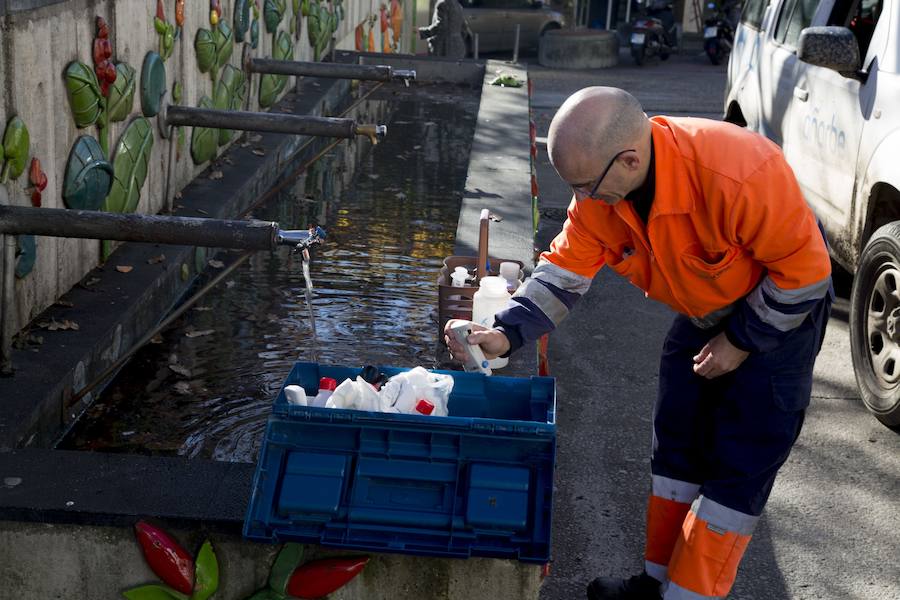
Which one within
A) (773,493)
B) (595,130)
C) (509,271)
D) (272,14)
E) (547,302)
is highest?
(595,130)

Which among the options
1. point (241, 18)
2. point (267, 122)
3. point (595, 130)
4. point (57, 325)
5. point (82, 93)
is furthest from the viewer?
point (241, 18)

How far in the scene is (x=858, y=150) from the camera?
6285 mm

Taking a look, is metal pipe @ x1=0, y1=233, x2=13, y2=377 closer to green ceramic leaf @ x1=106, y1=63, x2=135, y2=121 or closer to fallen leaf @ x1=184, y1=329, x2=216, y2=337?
fallen leaf @ x1=184, y1=329, x2=216, y2=337

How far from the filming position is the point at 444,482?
10.7 feet

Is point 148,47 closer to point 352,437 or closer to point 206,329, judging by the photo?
point 206,329

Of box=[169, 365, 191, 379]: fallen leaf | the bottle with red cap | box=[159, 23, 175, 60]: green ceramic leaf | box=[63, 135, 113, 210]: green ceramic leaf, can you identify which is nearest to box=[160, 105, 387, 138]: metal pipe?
box=[159, 23, 175, 60]: green ceramic leaf

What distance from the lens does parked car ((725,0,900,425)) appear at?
226 inches

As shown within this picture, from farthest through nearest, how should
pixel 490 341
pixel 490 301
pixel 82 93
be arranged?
pixel 82 93, pixel 490 301, pixel 490 341

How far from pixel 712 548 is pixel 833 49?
360 centimetres

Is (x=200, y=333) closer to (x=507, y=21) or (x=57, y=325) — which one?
(x=57, y=325)

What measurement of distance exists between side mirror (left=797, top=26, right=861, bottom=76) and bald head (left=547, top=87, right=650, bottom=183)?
11.2 ft

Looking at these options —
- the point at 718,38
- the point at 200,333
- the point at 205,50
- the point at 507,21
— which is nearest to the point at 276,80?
the point at 205,50

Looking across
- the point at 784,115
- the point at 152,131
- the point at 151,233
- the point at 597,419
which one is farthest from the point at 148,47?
the point at 784,115

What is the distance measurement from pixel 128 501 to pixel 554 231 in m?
6.28
